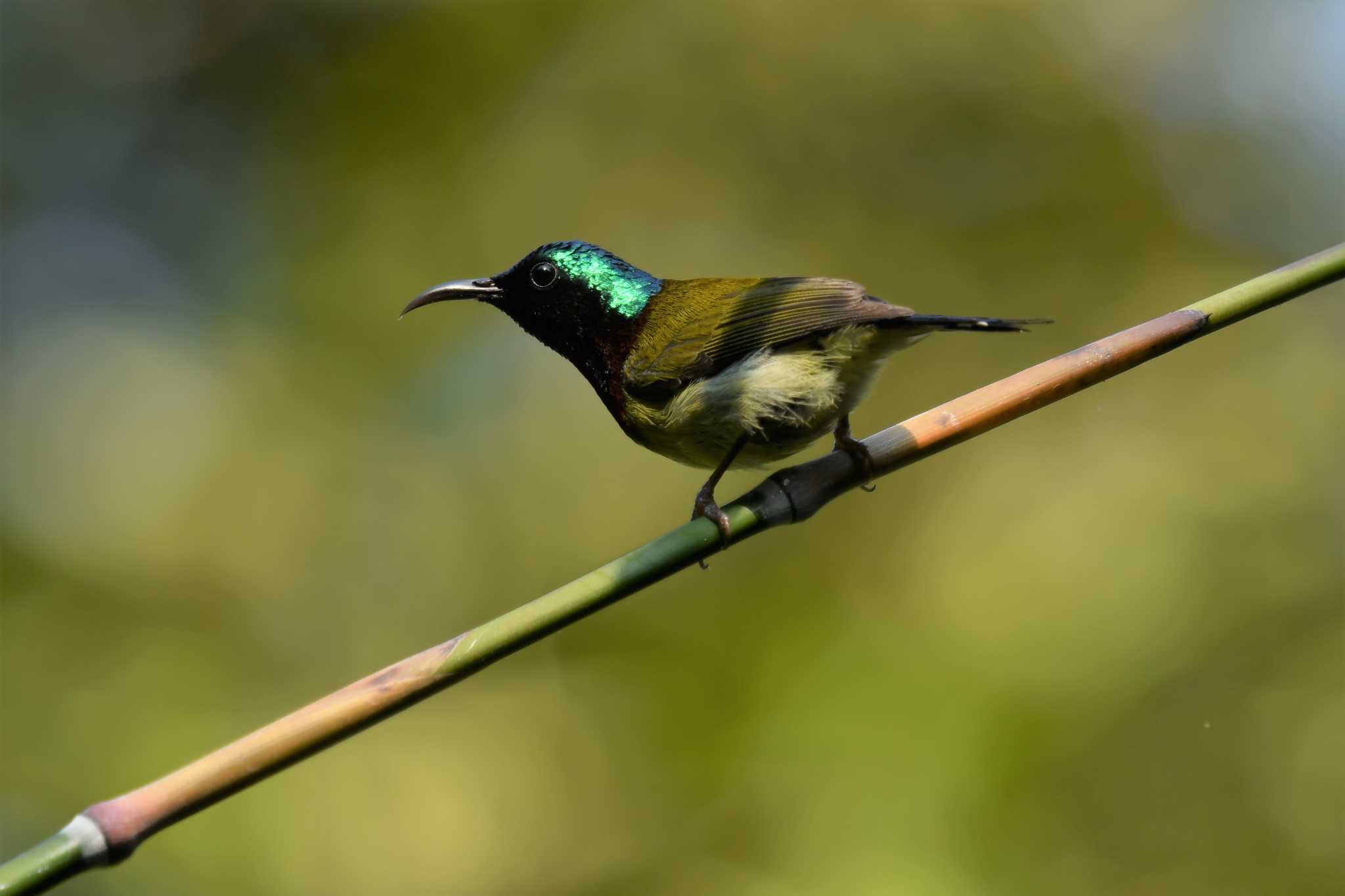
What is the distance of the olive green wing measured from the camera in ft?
10.1

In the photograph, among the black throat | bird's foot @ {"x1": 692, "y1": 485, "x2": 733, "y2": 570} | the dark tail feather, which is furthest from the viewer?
the black throat

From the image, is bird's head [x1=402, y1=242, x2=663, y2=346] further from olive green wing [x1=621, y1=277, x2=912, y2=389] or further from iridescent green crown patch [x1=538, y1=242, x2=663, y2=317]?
olive green wing [x1=621, y1=277, x2=912, y2=389]

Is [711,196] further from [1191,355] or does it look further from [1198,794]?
[1198,794]

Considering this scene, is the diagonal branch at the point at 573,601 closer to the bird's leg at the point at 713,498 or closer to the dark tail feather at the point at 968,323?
the bird's leg at the point at 713,498

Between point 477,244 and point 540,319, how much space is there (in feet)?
9.03

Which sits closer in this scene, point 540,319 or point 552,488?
point 540,319

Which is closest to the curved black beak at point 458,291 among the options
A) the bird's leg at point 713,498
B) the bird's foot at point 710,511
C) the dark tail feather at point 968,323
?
the bird's leg at point 713,498

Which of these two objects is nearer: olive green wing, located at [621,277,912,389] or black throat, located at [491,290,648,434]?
olive green wing, located at [621,277,912,389]

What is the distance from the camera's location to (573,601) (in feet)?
5.56

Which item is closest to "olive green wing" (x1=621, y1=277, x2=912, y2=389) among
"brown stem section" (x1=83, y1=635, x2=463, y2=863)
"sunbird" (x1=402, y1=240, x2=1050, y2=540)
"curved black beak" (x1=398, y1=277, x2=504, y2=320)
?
"sunbird" (x1=402, y1=240, x2=1050, y2=540)

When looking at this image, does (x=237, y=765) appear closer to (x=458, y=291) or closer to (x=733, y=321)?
(x=733, y=321)

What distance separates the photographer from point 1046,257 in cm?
559

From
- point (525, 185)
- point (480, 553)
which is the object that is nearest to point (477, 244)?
point (525, 185)

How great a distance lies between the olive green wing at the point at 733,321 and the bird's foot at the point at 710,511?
16.2 inches
